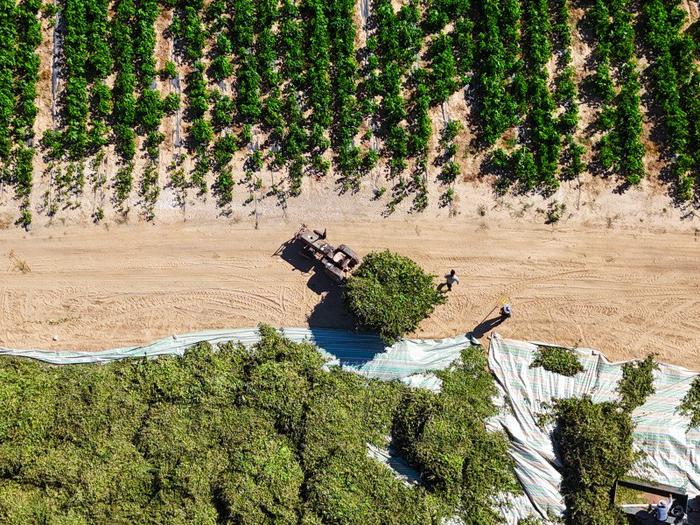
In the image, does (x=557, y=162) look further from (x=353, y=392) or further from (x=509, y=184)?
(x=353, y=392)

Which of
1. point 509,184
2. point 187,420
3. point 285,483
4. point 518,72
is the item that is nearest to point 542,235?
point 509,184

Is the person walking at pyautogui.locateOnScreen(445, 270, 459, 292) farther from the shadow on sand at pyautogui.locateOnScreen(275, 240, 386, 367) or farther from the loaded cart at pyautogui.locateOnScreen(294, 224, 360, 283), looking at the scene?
the loaded cart at pyautogui.locateOnScreen(294, 224, 360, 283)

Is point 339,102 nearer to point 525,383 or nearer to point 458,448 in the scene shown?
point 525,383

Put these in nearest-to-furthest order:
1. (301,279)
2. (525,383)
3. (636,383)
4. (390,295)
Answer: (390,295) < (636,383) < (525,383) < (301,279)

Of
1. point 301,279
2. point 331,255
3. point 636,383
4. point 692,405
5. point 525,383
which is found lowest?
point 692,405

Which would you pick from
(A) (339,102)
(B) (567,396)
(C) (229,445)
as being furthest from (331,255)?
(B) (567,396)

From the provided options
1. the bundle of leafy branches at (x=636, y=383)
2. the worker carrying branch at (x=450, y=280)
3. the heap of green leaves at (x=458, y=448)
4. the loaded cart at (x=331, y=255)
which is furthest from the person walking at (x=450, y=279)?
the bundle of leafy branches at (x=636, y=383)
